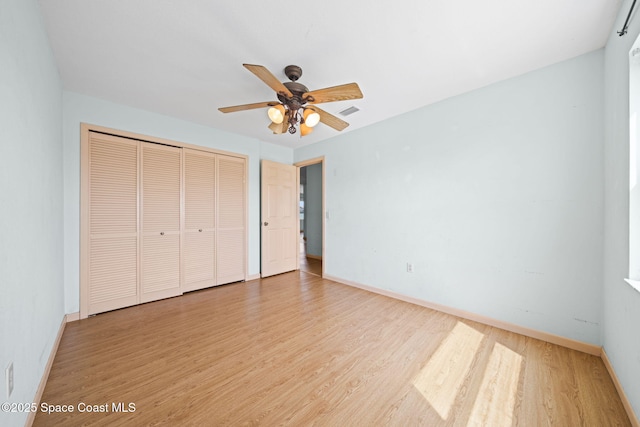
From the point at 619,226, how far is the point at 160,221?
4.47 m

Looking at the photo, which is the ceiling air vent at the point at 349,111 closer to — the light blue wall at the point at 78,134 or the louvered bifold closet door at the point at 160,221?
the light blue wall at the point at 78,134

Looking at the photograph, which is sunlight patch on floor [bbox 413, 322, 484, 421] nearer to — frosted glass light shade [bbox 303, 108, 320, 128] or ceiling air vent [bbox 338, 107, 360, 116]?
frosted glass light shade [bbox 303, 108, 320, 128]

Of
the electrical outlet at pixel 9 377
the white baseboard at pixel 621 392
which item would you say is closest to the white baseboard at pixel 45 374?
the electrical outlet at pixel 9 377

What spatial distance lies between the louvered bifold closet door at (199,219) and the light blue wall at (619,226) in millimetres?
4177

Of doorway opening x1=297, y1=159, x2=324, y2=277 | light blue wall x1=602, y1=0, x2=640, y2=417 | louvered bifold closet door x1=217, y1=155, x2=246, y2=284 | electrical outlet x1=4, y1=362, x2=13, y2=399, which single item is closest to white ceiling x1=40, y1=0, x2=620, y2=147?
light blue wall x1=602, y1=0, x2=640, y2=417

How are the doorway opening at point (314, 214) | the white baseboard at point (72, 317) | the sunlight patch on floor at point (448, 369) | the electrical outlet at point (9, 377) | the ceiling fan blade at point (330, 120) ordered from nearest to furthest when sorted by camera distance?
the electrical outlet at point (9, 377)
the sunlight patch on floor at point (448, 369)
the ceiling fan blade at point (330, 120)
the white baseboard at point (72, 317)
the doorway opening at point (314, 214)

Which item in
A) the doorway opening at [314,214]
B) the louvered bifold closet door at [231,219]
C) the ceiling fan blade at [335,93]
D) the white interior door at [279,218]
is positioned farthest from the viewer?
the doorway opening at [314,214]

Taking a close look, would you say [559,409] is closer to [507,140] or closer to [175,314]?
[507,140]

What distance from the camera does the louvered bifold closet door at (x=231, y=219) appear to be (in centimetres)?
376

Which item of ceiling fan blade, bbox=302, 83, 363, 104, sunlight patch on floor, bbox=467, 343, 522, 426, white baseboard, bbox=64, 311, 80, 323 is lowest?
sunlight patch on floor, bbox=467, 343, 522, 426

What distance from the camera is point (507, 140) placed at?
2332 mm

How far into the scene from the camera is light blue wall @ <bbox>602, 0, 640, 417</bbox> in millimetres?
1353

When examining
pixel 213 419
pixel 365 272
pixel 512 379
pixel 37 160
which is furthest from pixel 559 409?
pixel 37 160

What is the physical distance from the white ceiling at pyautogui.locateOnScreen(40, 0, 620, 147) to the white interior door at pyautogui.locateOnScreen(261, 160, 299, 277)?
73.6 inches
